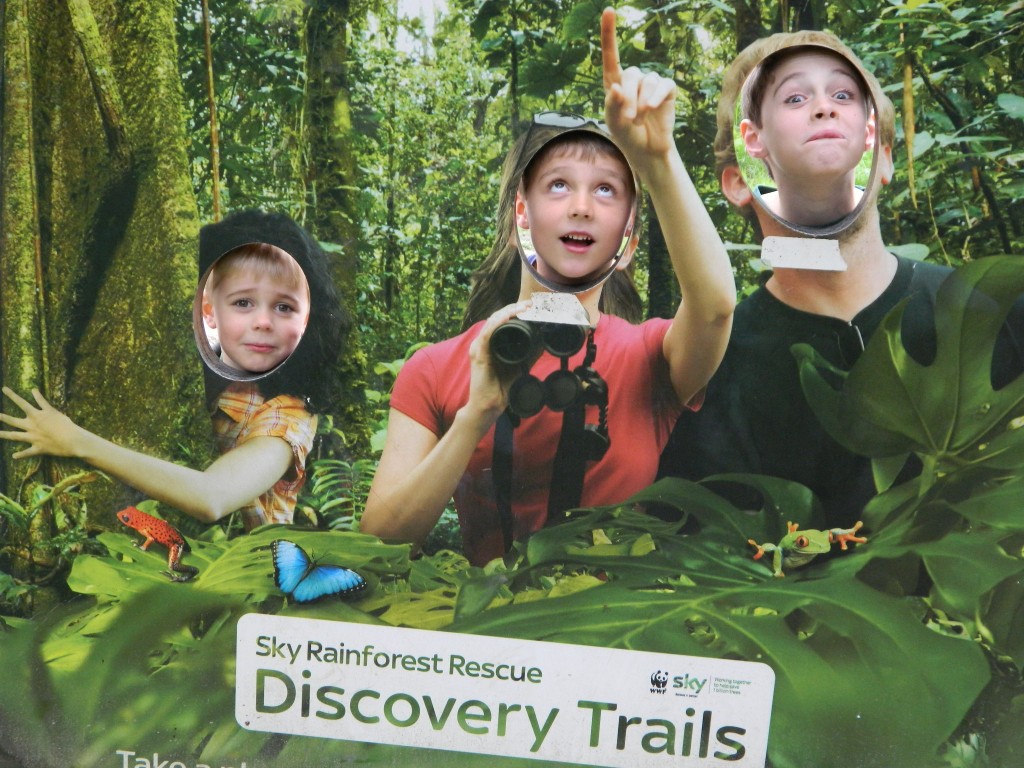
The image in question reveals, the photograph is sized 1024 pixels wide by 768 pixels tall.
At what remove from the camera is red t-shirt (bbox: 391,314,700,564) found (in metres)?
2.21

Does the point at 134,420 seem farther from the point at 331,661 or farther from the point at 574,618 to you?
the point at 574,618

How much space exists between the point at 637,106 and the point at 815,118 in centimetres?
42

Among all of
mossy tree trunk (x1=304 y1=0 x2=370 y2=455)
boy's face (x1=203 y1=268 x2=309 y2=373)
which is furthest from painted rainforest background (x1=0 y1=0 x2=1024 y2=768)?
boy's face (x1=203 y1=268 x2=309 y2=373)

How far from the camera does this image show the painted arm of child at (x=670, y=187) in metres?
2.12

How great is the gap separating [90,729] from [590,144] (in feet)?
6.40

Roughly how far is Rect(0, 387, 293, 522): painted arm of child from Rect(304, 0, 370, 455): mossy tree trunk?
204mm

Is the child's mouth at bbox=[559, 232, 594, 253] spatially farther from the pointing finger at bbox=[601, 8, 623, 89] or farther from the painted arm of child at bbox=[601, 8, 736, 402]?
the pointing finger at bbox=[601, 8, 623, 89]

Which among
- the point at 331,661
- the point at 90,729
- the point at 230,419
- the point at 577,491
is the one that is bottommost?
the point at 90,729

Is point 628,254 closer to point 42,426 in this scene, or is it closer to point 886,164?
point 886,164

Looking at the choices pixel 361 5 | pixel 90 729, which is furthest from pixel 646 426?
pixel 90 729

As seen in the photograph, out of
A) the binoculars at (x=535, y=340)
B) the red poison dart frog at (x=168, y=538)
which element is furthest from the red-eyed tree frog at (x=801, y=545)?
the red poison dart frog at (x=168, y=538)

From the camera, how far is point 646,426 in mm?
2217

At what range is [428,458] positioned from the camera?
7.38ft

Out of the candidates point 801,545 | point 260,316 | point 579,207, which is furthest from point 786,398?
point 260,316
